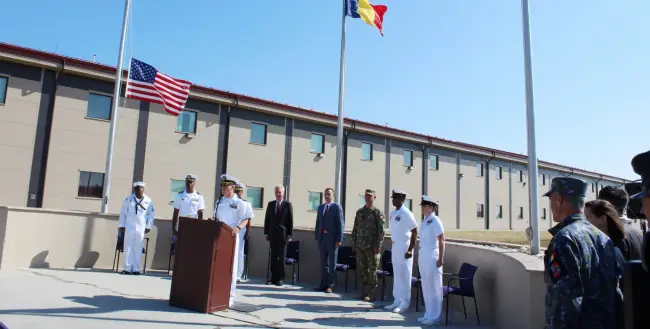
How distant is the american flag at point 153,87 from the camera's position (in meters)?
14.0

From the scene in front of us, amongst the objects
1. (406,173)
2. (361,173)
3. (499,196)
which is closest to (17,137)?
(361,173)

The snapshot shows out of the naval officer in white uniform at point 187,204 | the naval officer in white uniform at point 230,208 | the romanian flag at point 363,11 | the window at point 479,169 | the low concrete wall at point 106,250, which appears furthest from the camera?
the window at point 479,169

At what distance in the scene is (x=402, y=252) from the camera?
7.98m

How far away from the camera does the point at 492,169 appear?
37.4 metres

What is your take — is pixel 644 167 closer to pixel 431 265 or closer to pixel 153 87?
pixel 431 265

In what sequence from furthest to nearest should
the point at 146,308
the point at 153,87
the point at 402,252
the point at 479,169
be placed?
the point at 479,169, the point at 153,87, the point at 402,252, the point at 146,308

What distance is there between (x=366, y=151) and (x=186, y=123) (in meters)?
11.0

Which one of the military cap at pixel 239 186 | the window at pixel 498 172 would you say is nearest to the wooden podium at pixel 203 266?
the military cap at pixel 239 186

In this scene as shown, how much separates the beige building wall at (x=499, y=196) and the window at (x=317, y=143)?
55.5 feet

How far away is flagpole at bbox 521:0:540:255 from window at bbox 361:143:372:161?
19686 mm

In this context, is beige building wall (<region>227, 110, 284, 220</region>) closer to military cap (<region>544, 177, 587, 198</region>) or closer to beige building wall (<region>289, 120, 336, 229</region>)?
beige building wall (<region>289, 120, 336, 229</region>)

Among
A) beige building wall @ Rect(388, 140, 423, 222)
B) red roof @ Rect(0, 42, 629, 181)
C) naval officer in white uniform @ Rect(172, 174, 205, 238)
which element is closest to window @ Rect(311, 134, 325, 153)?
red roof @ Rect(0, 42, 629, 181)

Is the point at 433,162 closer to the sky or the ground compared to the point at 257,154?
closer to the sky

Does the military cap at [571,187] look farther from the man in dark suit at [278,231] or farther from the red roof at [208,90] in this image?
the red roof at [208,90]
